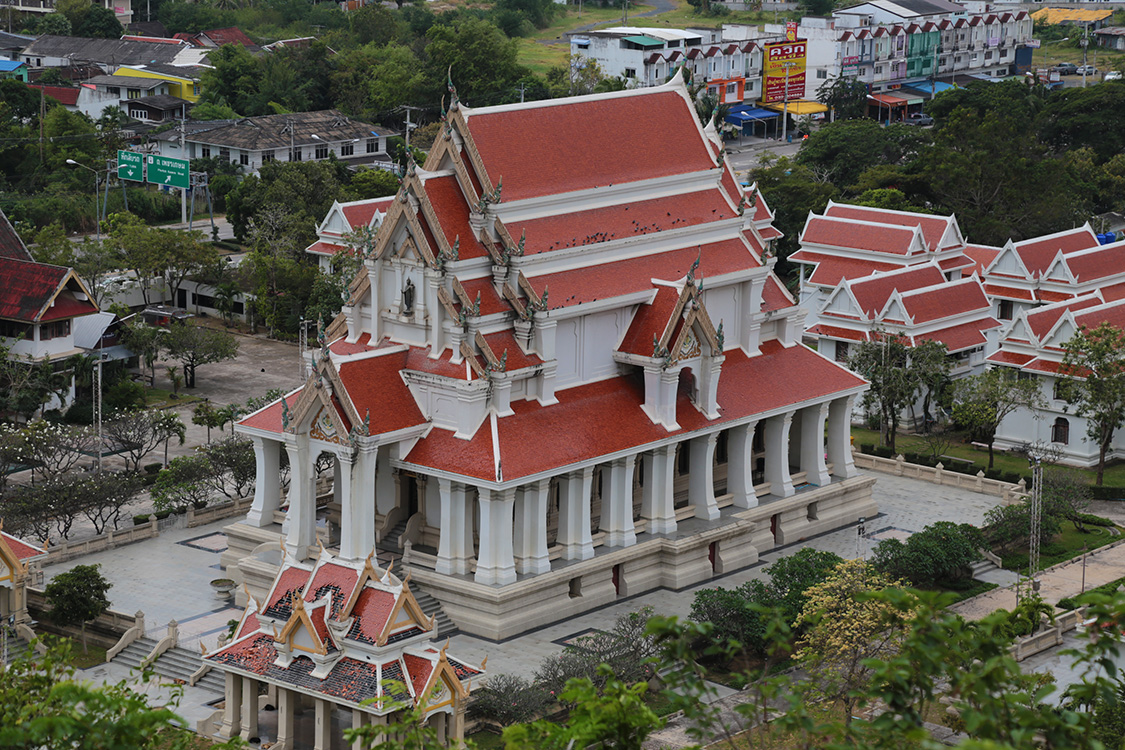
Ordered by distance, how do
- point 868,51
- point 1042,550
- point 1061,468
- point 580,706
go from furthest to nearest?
1. point 868,51
2. point 1061,468
3. point 1042,550
4. point 580,706

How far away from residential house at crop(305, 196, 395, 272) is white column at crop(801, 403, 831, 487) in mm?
32881

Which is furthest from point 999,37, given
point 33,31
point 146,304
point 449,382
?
point 449,382

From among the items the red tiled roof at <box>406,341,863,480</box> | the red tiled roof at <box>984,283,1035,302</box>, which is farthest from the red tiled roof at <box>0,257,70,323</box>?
the red tiled roof at <box>984,283,1035,302</box>

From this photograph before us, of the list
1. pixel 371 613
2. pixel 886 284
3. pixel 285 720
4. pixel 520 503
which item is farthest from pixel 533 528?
pixel 886 284

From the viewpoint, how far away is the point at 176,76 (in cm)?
15225

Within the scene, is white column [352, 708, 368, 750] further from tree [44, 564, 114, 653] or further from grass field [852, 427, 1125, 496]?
grass field [852, 427, 1125, 496]

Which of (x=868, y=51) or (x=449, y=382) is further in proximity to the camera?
(x=868, y=51)

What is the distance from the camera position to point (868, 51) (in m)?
169

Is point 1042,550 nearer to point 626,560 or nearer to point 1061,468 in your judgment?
point 1061,468

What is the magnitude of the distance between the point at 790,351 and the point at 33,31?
129908 millimetres

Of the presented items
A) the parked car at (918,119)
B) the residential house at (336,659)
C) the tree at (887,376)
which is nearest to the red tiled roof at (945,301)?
the tree at (887,376)

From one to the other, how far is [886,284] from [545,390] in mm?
30030

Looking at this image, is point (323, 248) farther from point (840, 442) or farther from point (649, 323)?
point (649, 323)

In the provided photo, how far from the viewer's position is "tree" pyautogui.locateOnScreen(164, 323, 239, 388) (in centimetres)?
8269
